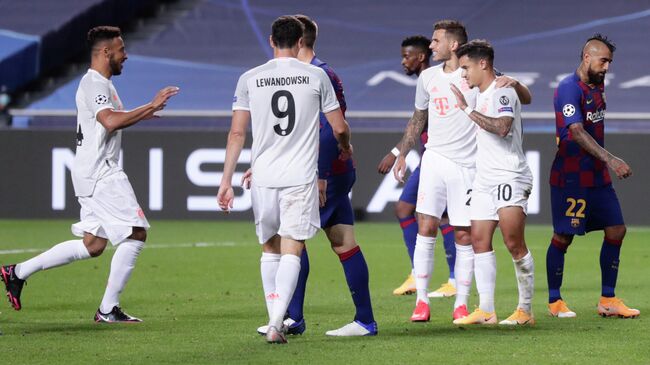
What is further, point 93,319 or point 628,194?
point 628,194

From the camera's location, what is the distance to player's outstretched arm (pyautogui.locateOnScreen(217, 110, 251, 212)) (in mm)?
7457

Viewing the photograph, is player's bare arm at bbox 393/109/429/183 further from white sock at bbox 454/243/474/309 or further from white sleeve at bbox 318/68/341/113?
white sleeve at bbox 318/68/341/113

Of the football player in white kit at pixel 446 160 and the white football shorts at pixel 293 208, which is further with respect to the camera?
the football player in white kit at pixel 446 160

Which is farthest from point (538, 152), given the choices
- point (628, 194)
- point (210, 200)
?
point (210, 200)

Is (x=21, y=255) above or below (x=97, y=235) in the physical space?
below

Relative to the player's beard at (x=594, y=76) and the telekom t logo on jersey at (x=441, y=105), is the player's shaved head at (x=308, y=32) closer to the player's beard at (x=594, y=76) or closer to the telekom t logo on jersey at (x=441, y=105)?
the telekom t logo on jersey at (x=441, y=105)

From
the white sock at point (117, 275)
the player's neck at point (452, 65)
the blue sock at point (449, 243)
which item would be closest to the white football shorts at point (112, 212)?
the white sock at point (117, 275)

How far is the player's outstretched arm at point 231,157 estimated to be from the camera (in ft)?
24.5

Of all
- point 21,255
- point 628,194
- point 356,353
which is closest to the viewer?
point 356,353

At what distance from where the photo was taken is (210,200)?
18844mm

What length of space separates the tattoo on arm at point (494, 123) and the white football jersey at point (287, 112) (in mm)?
1201

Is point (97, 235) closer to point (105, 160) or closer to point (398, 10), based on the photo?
point (105, 160)

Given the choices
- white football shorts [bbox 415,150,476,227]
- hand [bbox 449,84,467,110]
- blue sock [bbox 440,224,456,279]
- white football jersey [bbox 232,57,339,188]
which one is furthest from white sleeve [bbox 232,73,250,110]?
blue sock [bbox 440,224,456,279]

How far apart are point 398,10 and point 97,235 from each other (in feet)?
53.3
